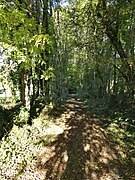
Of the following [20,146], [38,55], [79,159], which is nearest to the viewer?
[79,159]

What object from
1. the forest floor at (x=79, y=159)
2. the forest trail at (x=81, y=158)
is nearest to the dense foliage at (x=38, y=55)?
the forest floor at (x=79, y=159)

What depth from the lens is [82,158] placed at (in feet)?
21.4

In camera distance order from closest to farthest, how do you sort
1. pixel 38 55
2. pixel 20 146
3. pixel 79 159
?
pixel 79 159, pixel 38 55, pixel 20 146

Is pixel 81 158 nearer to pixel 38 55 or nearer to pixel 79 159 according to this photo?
pixel 79 159

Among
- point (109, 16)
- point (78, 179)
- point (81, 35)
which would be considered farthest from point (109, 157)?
point (81, 35)

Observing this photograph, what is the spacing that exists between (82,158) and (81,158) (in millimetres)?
38

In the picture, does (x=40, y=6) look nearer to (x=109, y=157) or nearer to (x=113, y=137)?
(x=113, y=137)

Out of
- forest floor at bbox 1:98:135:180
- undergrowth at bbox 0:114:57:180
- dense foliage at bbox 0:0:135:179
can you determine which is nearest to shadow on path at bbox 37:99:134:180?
forest floor at bbox 1:98:135:180

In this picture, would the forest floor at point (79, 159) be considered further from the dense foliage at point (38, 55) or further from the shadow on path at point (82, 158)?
the dense foliage at point (38, 55)

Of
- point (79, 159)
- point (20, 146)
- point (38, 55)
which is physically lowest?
point (79, 159)

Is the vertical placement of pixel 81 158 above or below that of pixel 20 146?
below

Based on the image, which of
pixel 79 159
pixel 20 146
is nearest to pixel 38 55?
pixel 20 146

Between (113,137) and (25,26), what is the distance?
5947mm

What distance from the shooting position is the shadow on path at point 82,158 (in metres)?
5.70
